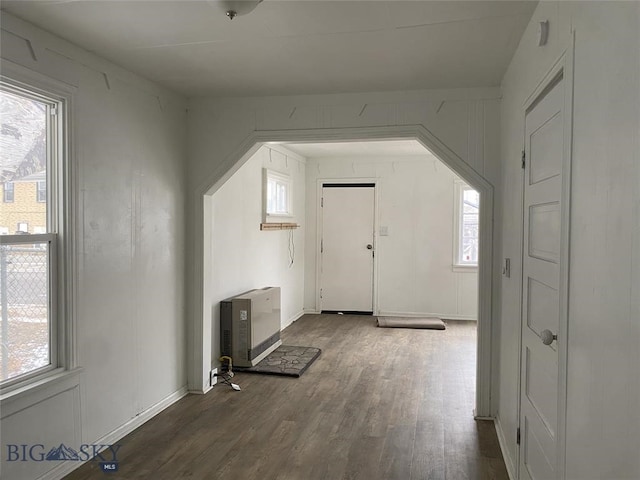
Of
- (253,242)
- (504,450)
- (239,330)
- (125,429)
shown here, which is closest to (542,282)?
(504,450)

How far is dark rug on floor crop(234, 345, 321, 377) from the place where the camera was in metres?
4.68

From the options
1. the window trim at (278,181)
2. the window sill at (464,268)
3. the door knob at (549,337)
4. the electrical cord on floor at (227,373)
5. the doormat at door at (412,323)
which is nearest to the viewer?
the door knob at (549,337)

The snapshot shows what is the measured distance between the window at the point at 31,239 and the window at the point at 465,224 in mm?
5766

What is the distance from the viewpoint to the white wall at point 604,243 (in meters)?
1.13

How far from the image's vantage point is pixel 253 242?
18.5ft

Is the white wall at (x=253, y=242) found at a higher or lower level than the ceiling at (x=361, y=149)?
lower

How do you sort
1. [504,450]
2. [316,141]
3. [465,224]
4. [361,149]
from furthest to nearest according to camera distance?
[465,224], [361,149], [316,141], [504,450]

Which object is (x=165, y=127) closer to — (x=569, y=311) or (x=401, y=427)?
(x=401, y=427)

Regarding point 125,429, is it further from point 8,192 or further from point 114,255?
point 8,192

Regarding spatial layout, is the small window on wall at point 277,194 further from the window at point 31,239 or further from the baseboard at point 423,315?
the window at point 31,239

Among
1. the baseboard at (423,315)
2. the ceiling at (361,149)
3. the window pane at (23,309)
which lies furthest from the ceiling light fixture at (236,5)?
the baseboard at (423,315)

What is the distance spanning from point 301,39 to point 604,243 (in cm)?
202

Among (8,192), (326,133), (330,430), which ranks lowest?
(330,430)

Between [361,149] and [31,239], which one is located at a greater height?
[361,149]
